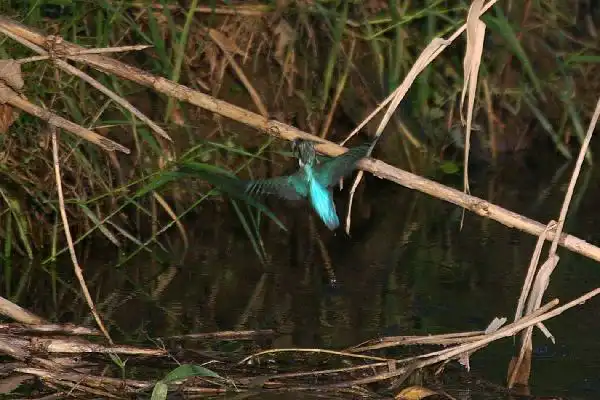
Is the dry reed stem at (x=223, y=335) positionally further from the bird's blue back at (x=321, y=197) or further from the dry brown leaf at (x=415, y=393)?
the dry brown leaf at (x=415, y=393)

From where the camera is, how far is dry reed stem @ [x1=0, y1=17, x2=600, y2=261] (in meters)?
2.69

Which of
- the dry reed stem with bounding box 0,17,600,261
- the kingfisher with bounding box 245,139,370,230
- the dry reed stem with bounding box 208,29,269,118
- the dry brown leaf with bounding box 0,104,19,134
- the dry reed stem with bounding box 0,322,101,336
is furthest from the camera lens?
the dry reed stem with bounding box 208,29,269,118

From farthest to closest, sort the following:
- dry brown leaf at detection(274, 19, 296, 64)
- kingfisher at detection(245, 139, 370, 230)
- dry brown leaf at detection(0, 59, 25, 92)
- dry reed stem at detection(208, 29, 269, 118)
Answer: dry brown leaf at detection(274, 19, 296, 64), dry reed stem at detection(208, 29, 269, 118), dry brown leaf at detection(0, 59, 25, 92), kingfisher at detection(245, 139, 370, 230)

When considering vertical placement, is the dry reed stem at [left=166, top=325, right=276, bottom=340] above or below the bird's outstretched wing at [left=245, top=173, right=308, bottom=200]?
below

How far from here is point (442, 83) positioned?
5.14 metres

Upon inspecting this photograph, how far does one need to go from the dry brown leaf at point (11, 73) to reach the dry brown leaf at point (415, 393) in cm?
120

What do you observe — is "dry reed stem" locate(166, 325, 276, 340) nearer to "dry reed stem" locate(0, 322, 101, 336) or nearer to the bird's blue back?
"dry reed stem" locate(0, 322, 101, 336)

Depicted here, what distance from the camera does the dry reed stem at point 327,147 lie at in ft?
8.84

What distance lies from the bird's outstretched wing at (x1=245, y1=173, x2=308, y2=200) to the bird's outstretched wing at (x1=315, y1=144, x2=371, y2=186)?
2.5 inches

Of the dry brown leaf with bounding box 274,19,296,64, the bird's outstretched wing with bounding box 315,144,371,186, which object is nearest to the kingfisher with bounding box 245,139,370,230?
the bird's outstretched wing with bounding box 315,144,371,186

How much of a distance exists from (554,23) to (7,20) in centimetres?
303

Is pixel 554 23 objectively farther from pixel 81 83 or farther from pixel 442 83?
pixel 81 83

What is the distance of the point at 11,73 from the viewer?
3.06 metres

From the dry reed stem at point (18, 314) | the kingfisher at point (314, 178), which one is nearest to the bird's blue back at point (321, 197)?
the kingfisher at point (314, 178)
